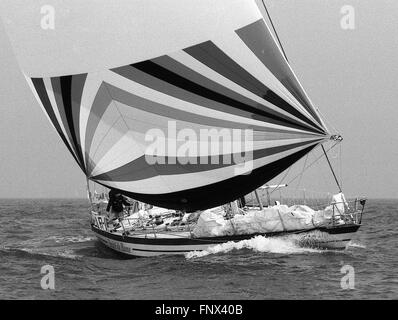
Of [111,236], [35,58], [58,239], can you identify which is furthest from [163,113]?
[58,239]

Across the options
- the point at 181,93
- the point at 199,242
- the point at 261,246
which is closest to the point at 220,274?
the point at 199,242

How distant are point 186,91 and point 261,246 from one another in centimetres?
461

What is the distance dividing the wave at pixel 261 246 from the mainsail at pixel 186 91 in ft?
5.04

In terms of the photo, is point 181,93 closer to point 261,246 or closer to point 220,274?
point 220,274

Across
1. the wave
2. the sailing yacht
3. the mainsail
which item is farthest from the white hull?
the mainsail

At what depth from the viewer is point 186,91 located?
1322cm

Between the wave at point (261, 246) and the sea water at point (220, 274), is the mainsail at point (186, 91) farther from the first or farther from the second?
the sea water at point (220, 274)

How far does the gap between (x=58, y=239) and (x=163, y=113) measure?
12370 mm

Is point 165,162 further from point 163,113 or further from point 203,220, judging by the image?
point 203,220

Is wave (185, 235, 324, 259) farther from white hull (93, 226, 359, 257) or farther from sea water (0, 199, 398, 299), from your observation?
white hull (93, 226, 359, 257)

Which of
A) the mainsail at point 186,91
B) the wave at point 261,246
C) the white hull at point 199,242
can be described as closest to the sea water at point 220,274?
the wave at point 261,246

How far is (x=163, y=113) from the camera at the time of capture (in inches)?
527

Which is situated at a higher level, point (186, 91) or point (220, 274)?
point (186, 91)

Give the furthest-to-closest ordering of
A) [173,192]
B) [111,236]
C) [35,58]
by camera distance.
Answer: [111,236], [35,58], [173,192]
